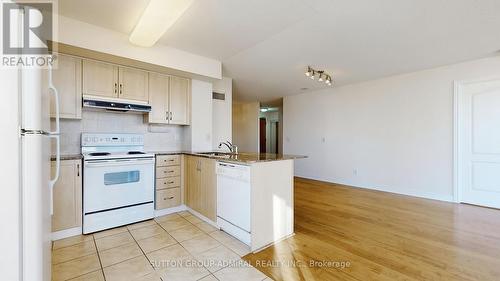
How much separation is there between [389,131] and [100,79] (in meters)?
5.27

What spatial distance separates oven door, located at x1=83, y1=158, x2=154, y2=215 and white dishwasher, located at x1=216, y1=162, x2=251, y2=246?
43.2 inches

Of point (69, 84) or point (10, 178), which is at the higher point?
point (69, 84)

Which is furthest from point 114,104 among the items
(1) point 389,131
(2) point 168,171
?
(1) point 389,131

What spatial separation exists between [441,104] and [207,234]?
4.58m

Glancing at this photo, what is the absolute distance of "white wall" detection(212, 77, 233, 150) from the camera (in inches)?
173

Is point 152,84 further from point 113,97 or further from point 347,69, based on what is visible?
point 347,69

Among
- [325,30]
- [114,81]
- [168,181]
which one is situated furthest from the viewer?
[168,181]

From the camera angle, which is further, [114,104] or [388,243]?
[114,104]

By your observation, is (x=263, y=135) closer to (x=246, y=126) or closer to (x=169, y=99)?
(x=246, y=126)

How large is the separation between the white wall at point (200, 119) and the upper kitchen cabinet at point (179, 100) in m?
0.10

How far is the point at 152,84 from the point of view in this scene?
3344 millimetres

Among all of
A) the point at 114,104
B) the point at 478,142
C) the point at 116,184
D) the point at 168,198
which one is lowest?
the point at 168,198

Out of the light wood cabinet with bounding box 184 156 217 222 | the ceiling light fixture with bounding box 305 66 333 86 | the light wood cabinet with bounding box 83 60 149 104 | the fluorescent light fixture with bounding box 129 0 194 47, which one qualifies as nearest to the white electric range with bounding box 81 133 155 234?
the light wood cabinet with bounding box 184 156 217 222

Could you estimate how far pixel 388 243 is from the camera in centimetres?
232
